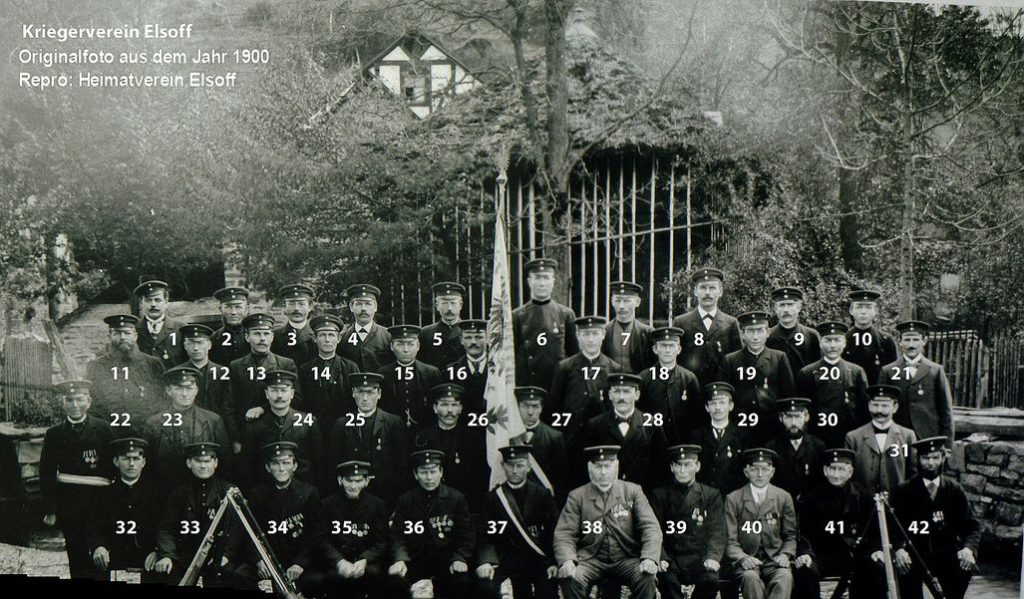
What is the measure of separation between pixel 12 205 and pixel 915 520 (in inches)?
166

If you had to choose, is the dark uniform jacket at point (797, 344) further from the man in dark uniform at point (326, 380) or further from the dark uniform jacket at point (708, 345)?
the man in dark uniform at point (326, 380)

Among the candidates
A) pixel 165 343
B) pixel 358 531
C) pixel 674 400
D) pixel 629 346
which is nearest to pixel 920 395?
pixel 674 400

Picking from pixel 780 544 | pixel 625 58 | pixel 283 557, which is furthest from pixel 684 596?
pixel 625 58

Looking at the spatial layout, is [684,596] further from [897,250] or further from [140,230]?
[140,230]

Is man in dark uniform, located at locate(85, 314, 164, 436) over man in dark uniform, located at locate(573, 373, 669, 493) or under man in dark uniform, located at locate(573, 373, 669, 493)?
over

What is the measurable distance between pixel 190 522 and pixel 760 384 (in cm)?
256

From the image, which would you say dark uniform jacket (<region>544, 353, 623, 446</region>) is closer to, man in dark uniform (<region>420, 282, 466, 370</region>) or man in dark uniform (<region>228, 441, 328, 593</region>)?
man in dark uniform (<region>420, 282, 466, 370</region>)

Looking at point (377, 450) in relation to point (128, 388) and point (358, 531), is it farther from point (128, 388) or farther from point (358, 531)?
point (128, 388)

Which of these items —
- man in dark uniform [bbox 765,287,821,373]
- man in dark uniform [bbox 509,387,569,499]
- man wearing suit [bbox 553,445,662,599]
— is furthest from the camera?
man in dark uniform [bbox 765,287,821,373]

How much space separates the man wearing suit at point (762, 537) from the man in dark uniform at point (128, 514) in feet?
8.20

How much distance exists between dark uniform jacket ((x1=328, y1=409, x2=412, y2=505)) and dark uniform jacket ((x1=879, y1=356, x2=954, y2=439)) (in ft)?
7.19

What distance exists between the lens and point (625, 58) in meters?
4.25

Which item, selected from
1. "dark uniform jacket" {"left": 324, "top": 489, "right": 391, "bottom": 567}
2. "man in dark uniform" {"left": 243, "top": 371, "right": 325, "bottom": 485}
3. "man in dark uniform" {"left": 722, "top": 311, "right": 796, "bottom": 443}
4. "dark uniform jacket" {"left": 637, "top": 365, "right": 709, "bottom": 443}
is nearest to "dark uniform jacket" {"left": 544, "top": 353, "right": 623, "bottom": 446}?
"dark uniform jacket" {"left": 637, "top": 365, "right": 709, "bottom": 443}

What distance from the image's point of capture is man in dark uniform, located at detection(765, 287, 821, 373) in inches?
165
